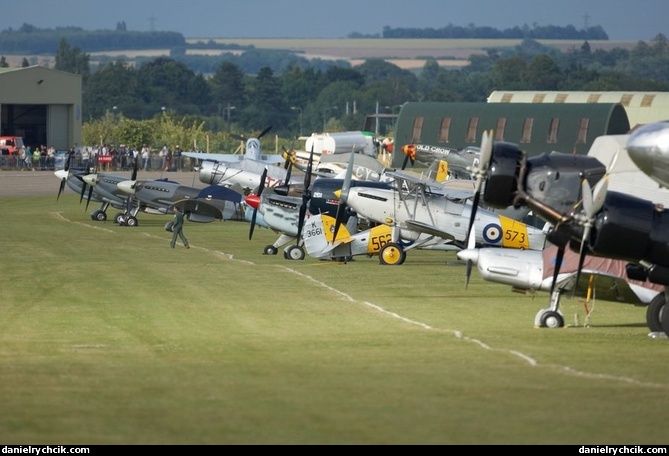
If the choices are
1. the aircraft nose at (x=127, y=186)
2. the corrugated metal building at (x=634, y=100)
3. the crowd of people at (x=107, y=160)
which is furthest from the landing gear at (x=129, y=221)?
the corrugated metal building at (x=634, y=100)

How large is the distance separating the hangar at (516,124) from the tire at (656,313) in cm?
5238

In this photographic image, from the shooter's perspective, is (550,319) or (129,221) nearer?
(550,319)

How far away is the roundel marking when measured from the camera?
3256 cm

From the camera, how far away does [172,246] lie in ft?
126

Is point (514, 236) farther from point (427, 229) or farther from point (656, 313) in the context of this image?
point (656, 313)

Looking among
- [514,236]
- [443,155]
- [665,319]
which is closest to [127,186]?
[443,155]

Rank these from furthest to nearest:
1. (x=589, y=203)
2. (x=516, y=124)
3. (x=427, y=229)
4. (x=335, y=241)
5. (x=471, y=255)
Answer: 1. (x=516, y=124)
2. (x=427, y=229)
3. (x=335, y=241)
4. (x=471, y=255)
5. (x=589, y=203)

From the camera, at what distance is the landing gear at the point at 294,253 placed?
34.7 metres

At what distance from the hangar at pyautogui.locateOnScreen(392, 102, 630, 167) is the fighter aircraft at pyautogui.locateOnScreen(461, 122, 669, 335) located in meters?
53.6

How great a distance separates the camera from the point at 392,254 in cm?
3297

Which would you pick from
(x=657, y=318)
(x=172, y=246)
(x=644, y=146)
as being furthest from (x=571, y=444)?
(x=172, y=246)

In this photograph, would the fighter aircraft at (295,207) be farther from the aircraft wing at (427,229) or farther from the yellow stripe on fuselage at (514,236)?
the yellow stripe on fuselage at (514,236)

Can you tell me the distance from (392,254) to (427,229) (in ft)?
3.53

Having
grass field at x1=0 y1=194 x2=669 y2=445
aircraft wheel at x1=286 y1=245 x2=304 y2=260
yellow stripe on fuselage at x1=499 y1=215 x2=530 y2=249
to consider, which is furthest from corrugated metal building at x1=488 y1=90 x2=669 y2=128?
grass field at x1=0 y1=194 x2=669 y2=445
